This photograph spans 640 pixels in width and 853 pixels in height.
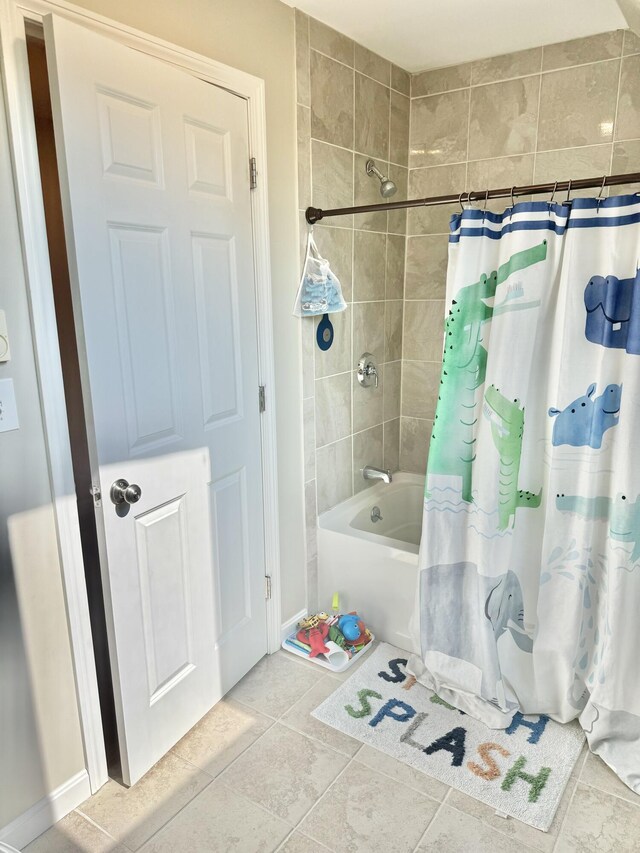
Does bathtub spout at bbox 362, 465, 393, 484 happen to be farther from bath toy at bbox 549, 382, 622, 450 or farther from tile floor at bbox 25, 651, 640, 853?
tile floor at bbox 25, 651, 640, 853

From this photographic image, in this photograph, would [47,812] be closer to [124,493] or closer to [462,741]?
[124,493]

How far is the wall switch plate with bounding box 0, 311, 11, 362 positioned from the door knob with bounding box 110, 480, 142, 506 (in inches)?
17.0

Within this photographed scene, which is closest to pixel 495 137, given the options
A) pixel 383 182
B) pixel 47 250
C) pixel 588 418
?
pixel 383 182

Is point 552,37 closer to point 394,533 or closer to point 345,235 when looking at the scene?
point 345,235

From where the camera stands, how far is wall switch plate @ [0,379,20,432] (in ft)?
4.74

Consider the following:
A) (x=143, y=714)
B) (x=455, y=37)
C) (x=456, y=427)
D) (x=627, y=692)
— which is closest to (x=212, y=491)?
(x=143, y=714)

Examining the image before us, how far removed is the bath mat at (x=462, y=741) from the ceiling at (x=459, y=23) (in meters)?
2.47

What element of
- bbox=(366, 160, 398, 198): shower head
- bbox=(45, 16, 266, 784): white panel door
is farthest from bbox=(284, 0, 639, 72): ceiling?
bbox=(45, 16, 266, 784): white panel door

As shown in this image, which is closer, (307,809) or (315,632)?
(307,809)

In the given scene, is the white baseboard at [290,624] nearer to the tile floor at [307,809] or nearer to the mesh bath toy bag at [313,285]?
the tile floor at [307,809]

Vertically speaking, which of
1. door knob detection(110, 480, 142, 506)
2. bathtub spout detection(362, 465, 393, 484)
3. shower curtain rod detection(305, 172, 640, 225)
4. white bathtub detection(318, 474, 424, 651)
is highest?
shower curtain rod detection(305, 172, 640, 225)

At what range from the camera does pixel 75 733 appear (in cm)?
173

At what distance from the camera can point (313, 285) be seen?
7.64 ft

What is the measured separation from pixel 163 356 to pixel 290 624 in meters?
1.36
